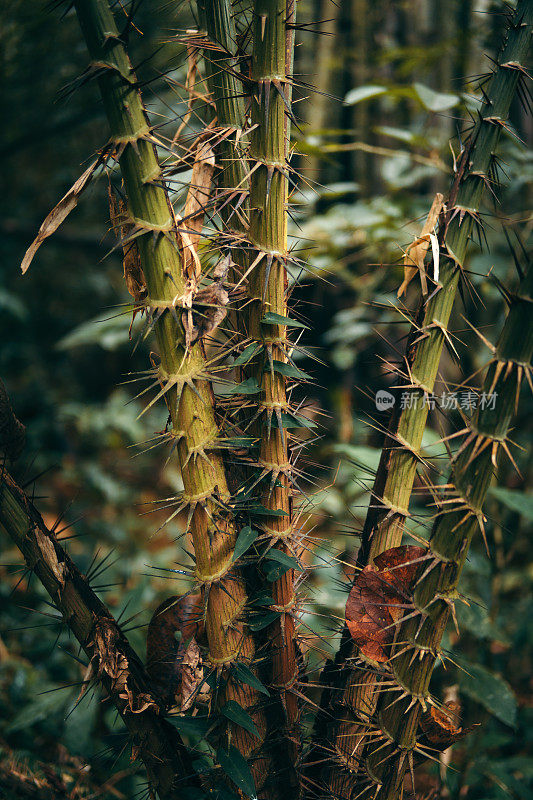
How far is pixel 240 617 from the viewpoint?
433mm

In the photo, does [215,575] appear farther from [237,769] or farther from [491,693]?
[491,693]

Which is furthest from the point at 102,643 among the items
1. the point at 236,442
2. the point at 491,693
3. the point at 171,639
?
the point at 491,693

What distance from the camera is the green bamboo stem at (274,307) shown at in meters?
0.36

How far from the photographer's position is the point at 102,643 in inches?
17.0

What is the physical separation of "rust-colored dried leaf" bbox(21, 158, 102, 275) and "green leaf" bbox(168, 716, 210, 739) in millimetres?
369

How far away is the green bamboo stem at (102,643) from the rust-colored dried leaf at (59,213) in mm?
169

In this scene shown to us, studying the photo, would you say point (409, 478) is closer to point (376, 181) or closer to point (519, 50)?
point (519, 50)

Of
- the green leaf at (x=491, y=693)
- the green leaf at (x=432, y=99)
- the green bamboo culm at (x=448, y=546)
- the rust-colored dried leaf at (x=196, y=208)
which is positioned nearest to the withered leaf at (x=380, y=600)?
the green bamboo culm at (x=448, y=546)

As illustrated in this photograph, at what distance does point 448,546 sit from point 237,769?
23cm

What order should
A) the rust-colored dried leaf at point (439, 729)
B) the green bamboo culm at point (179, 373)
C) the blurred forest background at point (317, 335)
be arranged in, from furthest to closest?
the blurred forest background at point (317, 335) → the rust-colored dried leaf at point (439, 729) → the green bamboo culm at point (179, 373)

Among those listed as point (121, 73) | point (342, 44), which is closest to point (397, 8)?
point (342, 44)

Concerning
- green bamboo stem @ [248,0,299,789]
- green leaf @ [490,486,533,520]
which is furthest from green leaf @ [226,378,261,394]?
green leaf @ [490,486,533,520]

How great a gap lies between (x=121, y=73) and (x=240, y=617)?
1.32 ft

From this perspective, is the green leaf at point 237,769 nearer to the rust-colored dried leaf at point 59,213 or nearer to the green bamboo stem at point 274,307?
the green bamboo stem at point 274,307
